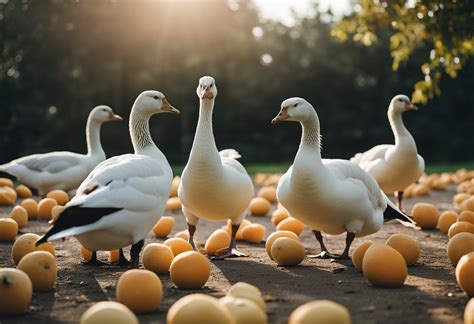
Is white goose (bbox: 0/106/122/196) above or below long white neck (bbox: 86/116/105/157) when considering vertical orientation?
below

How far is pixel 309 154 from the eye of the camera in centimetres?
621

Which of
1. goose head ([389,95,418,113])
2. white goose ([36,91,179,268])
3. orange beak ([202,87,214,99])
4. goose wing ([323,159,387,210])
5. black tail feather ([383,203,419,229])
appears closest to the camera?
white goose ([36,91,179,268])

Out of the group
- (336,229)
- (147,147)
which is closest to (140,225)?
(147,147)

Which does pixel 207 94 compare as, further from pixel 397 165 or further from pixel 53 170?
pixel 53 170

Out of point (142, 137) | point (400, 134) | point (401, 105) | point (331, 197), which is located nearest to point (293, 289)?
point (331, 197)

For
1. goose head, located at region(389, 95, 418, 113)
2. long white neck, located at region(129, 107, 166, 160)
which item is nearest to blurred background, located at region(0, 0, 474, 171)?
goose head, located at region(389, 95, 418, 113)

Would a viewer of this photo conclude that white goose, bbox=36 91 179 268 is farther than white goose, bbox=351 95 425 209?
No

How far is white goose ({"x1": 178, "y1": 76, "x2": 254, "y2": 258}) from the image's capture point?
6.48 metres

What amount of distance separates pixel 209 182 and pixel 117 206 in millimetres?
1519

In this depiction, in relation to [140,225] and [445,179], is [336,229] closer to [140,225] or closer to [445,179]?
[140,225]

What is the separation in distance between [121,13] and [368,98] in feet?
52.2

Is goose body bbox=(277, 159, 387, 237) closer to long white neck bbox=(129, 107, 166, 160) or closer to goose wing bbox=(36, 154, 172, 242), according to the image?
goose wing bbox=(36, 154, 172, 242)

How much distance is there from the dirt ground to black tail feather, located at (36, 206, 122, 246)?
54 centimetres

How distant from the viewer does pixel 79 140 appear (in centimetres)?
3034
